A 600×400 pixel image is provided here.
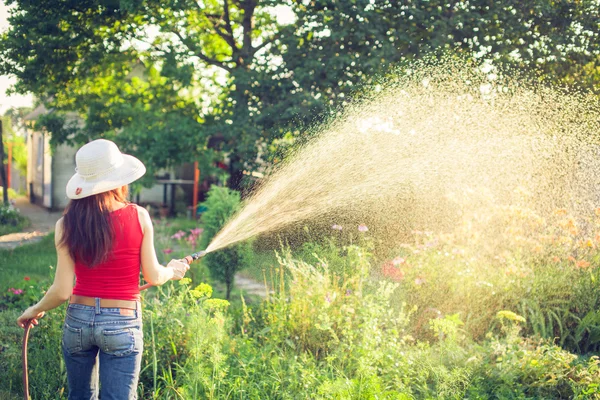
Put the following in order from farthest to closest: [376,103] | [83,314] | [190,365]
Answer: [376,103] → [190,365] → [83,314]

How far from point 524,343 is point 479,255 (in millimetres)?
1685

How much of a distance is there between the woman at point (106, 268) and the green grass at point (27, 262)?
159 inches

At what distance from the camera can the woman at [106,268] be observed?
8.20ft

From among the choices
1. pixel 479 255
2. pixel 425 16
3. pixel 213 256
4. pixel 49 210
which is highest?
pixel 425 16

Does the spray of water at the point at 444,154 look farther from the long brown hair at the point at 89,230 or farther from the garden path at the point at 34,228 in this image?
the garden path at the point at 34,228

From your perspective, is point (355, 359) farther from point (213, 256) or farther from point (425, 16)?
point (425, 16)

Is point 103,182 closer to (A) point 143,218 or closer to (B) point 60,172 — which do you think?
(A) point 143,218

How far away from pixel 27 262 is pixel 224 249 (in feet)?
11.1

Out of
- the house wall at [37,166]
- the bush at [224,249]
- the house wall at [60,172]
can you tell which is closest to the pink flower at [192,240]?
the bush at [224,249]

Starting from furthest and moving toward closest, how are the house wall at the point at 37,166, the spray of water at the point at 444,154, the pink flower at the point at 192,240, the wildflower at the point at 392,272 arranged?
the house wall at the point at 37,166 → the pink flower at the point at 192,240 → the spray of water at the point at 444,154 → the wildflower at the point at 392,272

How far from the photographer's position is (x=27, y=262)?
8094 mm

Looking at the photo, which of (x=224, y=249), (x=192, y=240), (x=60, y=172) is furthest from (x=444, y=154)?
(x=60, y=172)

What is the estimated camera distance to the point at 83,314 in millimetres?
2561

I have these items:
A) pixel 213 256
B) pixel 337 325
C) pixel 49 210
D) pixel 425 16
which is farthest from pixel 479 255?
pixel 49 210
